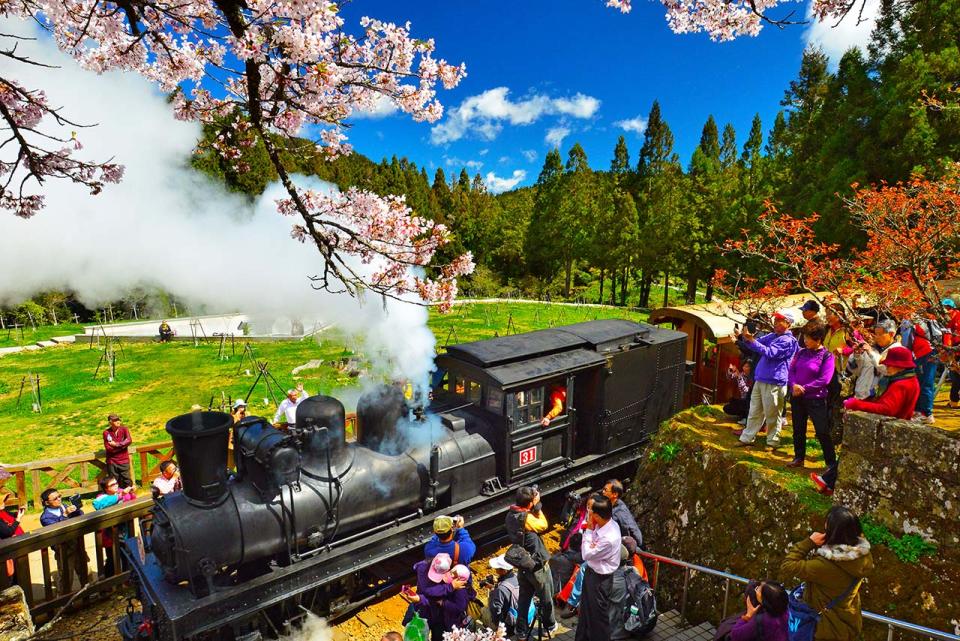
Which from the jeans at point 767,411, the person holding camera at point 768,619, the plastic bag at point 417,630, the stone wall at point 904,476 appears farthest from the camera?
the jeans at point 767,411

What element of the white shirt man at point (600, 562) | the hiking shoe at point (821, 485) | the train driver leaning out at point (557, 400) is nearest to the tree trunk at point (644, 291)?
the train driver leaning out at point (557, 400)

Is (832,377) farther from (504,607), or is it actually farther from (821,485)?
(504,607)

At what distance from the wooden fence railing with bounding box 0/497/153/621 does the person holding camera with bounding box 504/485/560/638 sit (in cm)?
518

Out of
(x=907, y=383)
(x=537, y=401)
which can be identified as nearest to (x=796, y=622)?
(x=907, y=383)

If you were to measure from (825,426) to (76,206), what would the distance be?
3717 cm

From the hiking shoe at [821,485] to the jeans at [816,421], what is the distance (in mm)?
250

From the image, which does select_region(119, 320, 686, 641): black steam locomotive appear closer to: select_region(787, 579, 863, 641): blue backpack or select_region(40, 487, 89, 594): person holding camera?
select_region(40, 487, 89, 594): person holding camera

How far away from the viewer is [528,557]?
215 inches

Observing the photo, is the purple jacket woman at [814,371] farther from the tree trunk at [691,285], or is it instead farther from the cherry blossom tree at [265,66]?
the tree trunk at [691,285]

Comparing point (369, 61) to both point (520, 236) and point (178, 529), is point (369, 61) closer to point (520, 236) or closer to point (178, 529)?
point (178, 529)

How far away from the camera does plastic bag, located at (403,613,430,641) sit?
5.17 metres

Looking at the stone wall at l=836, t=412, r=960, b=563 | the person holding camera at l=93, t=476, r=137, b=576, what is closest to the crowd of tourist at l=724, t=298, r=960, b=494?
the stone wall at l=836, t=412, r=960, b=563

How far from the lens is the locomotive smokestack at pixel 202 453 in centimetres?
554

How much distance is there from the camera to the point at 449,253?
46.7 metres
